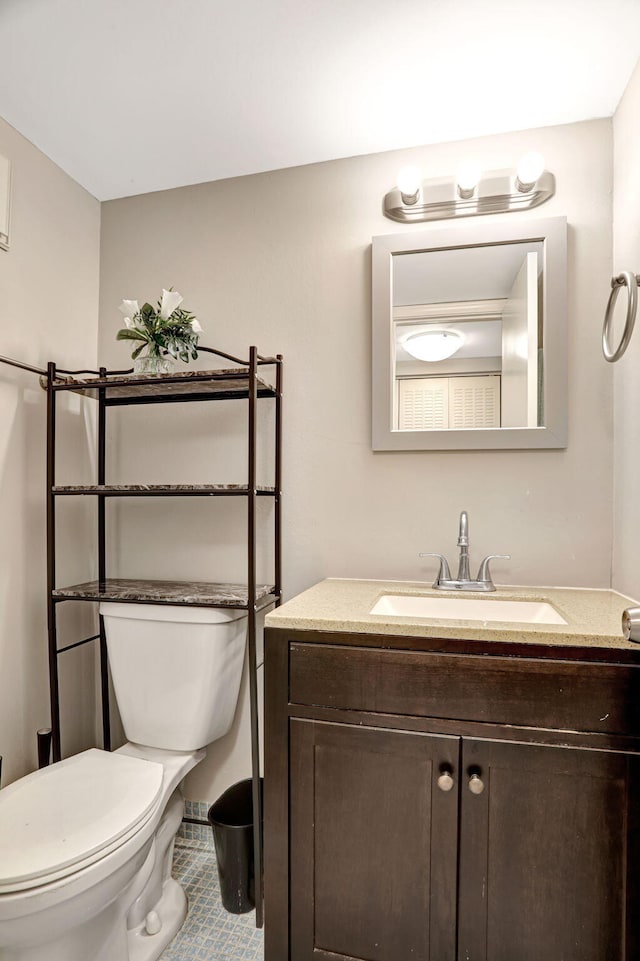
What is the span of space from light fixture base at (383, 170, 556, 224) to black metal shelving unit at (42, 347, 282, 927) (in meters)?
0.63

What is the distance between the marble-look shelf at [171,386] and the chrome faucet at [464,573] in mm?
748

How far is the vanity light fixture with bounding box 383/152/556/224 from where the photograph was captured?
157 centimetres

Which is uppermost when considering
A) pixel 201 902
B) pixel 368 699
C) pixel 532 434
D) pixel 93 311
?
pixel 93 311

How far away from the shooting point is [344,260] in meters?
1.77

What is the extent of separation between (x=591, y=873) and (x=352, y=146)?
2019 mm

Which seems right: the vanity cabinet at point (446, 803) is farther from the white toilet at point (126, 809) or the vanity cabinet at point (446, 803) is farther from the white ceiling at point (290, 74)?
the white ceiling at point (290, 74)

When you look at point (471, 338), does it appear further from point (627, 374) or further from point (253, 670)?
point (253, 670)

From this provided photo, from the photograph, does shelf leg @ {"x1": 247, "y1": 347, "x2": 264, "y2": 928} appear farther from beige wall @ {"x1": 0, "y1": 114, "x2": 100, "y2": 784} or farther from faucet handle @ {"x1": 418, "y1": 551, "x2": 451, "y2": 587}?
beige wall @ {"x1": 0, "y1": 114, "x2": 100, "y2": 784}

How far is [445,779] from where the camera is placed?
111 centimetres

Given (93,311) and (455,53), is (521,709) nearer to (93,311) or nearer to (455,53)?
(455,53)

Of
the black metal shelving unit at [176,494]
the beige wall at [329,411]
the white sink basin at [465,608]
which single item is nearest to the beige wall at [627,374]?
the beige wall at [329,411]

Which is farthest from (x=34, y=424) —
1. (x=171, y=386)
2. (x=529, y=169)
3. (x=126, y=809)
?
(x=529, y=169)

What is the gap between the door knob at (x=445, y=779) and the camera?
1104 mm

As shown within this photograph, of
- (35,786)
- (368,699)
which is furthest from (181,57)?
(35,786)
